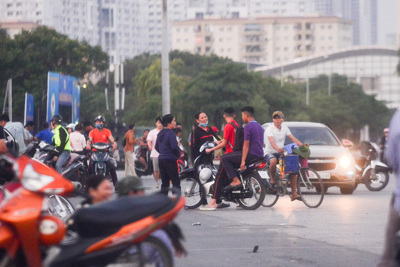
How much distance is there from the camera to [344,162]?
2195cm

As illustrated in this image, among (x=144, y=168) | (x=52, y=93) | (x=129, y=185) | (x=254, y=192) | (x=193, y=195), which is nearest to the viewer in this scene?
(x=129, y=185)

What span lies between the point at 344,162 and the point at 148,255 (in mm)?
15140

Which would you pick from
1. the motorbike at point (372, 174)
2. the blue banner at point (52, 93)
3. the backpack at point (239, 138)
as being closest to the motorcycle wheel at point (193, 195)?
the backpack at point (239, 138)

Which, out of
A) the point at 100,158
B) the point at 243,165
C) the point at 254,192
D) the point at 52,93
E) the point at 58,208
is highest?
the point at 52,93

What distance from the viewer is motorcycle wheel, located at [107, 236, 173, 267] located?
23.5ft

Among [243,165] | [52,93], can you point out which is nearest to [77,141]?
[243,165]

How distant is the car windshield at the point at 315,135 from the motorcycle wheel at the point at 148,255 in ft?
51.5

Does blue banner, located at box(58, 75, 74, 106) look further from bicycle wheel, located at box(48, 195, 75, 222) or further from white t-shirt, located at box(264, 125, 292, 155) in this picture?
bicycle wheel, located at box(48, 195, 75, 222)

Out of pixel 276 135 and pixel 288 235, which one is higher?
pixel 276 135

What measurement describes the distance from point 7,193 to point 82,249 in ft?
2.76

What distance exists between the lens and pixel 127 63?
117188 millimetres

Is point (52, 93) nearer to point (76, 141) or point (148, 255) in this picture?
point (76, 141)

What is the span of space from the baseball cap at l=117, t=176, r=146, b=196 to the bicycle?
10.2m

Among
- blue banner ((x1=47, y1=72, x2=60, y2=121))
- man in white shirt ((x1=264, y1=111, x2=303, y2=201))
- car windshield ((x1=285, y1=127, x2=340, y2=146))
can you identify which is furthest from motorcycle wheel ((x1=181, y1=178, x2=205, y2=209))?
blue banner ((x1=47, y1=72, x2=60, y2=121))
